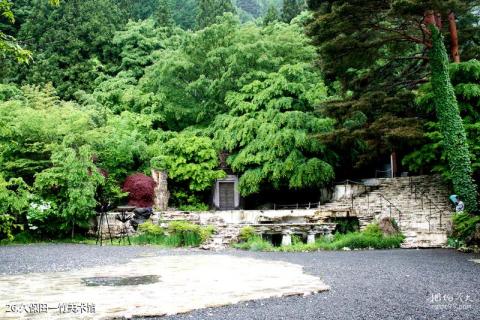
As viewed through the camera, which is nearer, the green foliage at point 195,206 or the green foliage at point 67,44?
the green foliage at point 195,206

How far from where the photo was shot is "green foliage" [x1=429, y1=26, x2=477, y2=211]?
13.9 m

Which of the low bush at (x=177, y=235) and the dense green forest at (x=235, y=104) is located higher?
the dense green forest at (x=235, y=104)

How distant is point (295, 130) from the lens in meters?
20.5

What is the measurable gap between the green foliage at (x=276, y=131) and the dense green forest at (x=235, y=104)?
0.07 m

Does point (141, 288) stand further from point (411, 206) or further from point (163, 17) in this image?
point (163, 17)

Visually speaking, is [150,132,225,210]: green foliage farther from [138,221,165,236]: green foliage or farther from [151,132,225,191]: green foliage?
[138,221,165,236]: green foliage

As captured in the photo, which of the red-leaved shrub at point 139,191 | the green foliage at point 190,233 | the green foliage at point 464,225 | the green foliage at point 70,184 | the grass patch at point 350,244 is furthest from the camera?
the red-leaved shrub at point 139,191

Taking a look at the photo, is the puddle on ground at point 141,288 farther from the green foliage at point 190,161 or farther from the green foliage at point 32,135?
the green foliage at point 190,161

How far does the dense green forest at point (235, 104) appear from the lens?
1444 centimetres

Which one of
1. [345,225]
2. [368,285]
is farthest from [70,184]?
[368,285]

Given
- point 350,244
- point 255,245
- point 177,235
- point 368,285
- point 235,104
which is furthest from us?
point 235,104

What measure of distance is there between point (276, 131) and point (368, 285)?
1428 centimetres

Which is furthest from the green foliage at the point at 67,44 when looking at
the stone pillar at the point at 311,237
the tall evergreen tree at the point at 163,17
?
the stone pillar at the point at 311,237

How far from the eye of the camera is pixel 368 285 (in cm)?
698
